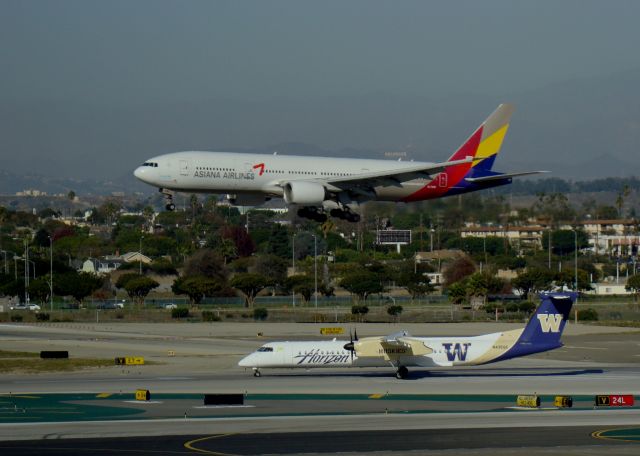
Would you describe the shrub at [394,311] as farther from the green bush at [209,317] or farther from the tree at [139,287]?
the tree at [139,287]

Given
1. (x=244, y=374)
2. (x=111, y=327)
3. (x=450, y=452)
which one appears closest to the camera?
(x=450, y=452)

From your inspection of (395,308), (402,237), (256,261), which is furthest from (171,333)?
(256,261)

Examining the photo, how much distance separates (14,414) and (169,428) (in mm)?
8432

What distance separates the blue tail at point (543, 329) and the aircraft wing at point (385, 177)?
33.2 ft

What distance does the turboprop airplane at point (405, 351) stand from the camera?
205 ft

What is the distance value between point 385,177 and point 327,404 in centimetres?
2071

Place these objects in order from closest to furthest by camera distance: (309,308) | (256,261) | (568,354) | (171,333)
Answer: (568,354), (171,333), (309,308), (256,261)

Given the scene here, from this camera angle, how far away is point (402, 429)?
1713 inches

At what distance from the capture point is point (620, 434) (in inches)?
1679

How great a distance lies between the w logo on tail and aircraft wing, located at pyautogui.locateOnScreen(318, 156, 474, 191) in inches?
416

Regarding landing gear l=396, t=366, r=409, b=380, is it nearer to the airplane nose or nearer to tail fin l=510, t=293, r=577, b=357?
tail fin l=510, t=293, r=577, b=357

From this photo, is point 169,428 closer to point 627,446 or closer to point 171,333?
point 627,446

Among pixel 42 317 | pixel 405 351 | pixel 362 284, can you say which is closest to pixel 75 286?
pixel 42 317

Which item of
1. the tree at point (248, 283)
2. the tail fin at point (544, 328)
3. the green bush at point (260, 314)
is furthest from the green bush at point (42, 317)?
the tail fin at point (544, 328)
